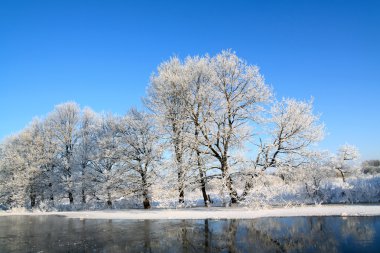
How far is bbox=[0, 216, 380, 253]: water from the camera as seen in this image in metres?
10.3

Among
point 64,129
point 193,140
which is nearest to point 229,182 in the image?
point 193,140

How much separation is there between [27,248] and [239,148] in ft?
54.7

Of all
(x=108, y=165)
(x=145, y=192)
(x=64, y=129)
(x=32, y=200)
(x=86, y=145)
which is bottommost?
(x=32, y=200)

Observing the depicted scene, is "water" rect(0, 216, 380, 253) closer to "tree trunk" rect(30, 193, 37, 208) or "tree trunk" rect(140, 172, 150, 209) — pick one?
"tree trunk" rect(140, 172, 150, 209)

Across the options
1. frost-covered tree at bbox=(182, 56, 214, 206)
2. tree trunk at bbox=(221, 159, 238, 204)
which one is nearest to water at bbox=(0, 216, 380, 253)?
tree trunk at bbox=(221, 159, 238, 204)

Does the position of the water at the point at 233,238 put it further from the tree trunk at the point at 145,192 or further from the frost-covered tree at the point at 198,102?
the tree trunk at the point at 145,192

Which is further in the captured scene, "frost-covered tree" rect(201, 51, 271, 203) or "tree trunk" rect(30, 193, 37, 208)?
"tree trunk" rect(30, 193, 37, 208)

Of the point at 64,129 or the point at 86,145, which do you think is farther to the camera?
the point at 64,129

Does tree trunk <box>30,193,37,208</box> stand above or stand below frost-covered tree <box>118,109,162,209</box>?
below

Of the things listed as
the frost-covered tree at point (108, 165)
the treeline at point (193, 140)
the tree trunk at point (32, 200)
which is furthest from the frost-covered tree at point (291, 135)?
the tree trunk at point (32, 200)

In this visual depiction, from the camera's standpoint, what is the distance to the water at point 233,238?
1027 cm

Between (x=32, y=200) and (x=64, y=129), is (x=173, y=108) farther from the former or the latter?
(x=32, y=200)

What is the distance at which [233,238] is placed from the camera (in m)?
12.2

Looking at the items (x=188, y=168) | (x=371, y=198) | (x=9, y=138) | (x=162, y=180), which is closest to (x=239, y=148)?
(x=188, y=168)
